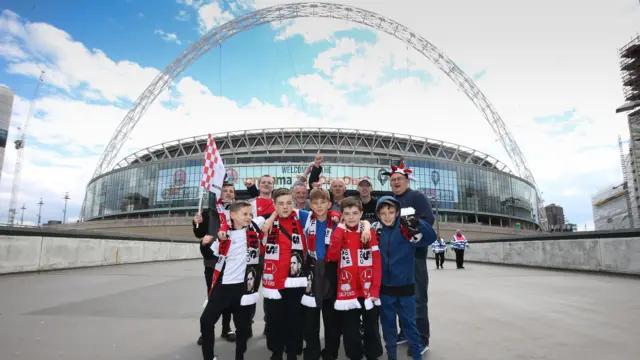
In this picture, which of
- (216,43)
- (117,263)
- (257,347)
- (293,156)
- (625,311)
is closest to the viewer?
(257,347)

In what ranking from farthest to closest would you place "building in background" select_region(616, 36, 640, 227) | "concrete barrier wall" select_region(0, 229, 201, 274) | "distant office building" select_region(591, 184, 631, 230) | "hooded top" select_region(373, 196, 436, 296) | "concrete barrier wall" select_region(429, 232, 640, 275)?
"distant office building" select_region(591, 184, 631, 230) → "building in background" select_region(616, 36, 640, 227) → "concrete barrier wall" select_region(429, 232, 640, 275) → "concrete barrier wall" select_region(0, 229, 201, 274) → "hooded top" select_region(373, 196, 436, 296)

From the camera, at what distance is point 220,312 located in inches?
127

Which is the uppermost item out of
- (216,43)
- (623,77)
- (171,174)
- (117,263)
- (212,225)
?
(216,43)

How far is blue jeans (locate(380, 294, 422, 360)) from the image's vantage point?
3.11 metres

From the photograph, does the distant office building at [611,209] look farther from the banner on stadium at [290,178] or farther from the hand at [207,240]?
the hand at [207,240]

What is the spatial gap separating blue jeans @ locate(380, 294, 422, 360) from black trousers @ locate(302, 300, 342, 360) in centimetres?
47

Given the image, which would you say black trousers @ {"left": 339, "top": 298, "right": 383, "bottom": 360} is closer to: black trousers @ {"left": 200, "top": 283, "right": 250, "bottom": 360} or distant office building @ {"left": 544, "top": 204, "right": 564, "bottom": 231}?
black trousers @ {"left": 200, "top": 283, "right": 250, "bottom": 360}

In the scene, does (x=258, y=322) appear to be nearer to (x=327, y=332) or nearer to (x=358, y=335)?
(x=327, y=332)

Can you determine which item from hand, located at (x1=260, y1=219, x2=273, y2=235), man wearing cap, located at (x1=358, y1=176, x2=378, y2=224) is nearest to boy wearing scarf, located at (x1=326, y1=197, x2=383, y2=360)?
hand, located at (x1=260, y1=219, x2=273, y2=235)

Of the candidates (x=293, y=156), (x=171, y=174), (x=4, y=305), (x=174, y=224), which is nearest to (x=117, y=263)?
(x=4, y=305)

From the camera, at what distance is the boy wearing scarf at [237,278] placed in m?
3.12

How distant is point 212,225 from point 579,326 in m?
4.83

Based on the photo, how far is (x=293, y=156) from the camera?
5719 centimetres

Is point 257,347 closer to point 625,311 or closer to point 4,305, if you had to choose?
point 4,305
